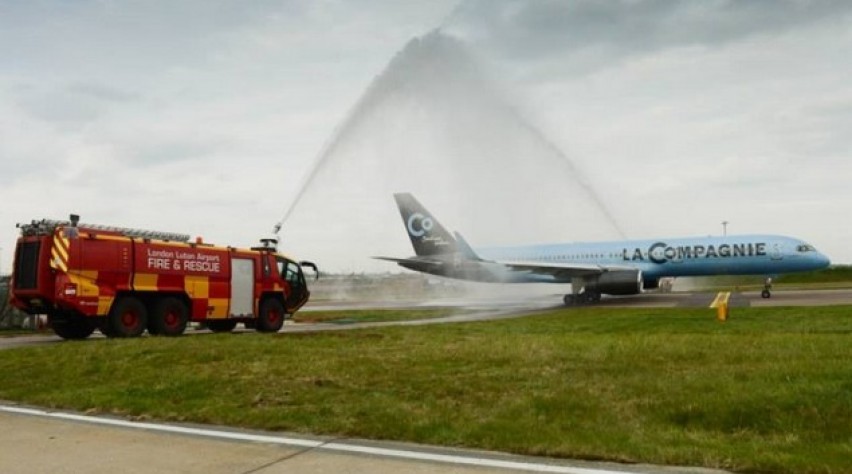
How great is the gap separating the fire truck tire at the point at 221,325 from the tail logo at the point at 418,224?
2403cm

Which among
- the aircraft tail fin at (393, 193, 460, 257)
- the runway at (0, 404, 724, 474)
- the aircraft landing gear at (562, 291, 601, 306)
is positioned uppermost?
the aircraft tail fin at (393, 193, 460, 257)

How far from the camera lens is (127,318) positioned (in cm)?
1911

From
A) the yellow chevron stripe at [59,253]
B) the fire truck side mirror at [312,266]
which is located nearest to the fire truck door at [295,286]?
the fire truck side mirror at [312,266]

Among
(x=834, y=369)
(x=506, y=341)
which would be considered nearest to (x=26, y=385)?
(x=506, y=341)

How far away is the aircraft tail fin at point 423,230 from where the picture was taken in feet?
150

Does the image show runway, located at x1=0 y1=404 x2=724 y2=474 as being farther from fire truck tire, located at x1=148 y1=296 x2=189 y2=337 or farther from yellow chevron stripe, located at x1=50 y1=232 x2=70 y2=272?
fire truck tire, located at x1=148 y1=296 x2=189 y2=337

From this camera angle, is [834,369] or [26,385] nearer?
[834,369]

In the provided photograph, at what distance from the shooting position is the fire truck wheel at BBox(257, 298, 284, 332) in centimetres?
2271

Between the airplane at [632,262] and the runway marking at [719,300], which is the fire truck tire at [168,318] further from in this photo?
the airplane at [632,262]

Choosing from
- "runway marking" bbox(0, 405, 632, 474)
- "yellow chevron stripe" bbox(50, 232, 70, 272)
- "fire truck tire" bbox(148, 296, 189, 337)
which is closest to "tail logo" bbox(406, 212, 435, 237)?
"fire truck tire" bbox(148, 296, 189, 337)

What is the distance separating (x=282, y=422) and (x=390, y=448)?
1.65 metres

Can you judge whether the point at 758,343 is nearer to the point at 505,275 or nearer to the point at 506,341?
the point at 506,341

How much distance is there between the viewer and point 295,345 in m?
14.2

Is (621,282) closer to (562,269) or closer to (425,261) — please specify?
(562,269)
